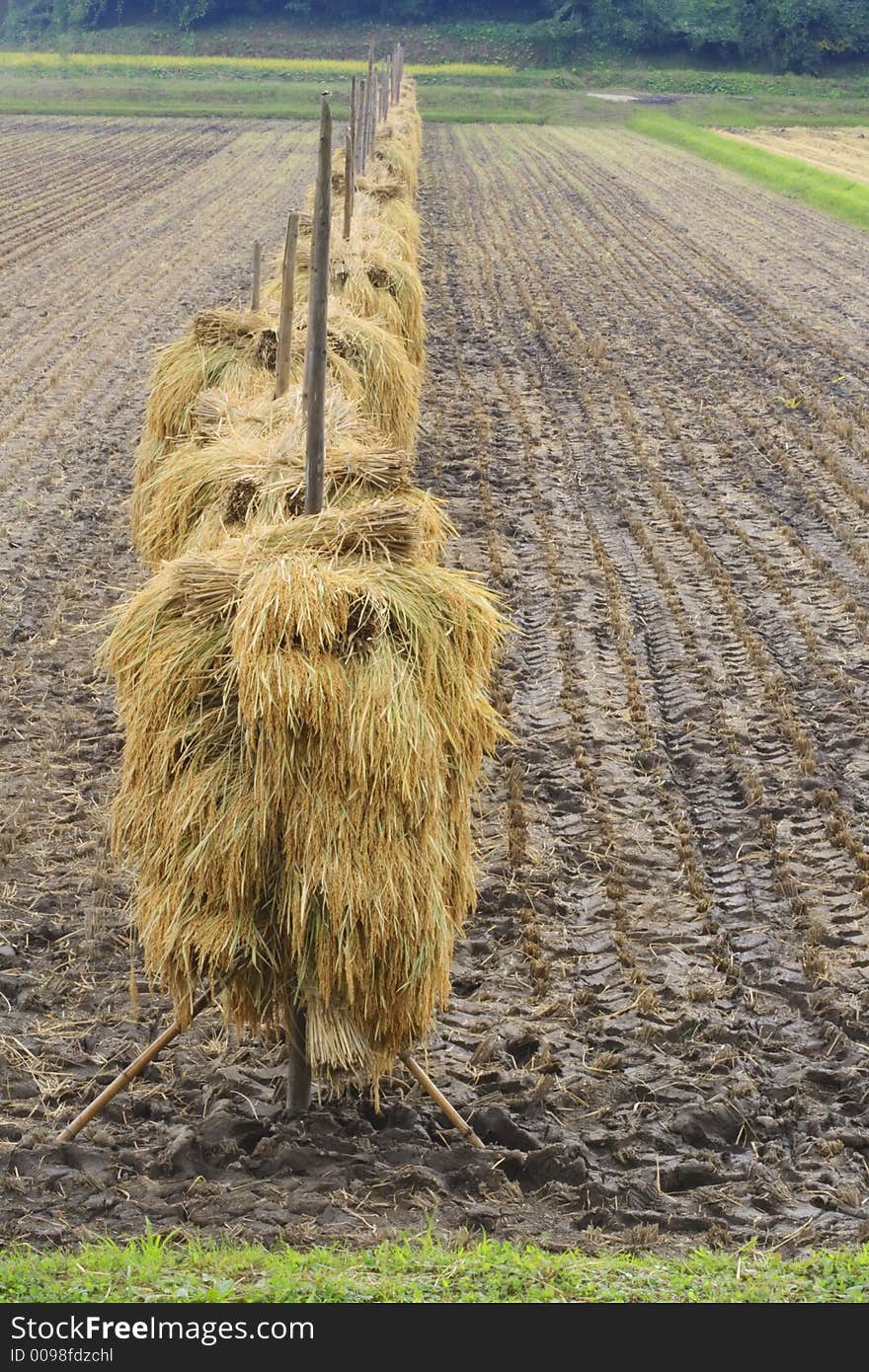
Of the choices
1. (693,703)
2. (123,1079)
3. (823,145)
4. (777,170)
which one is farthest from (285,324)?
(823,145)

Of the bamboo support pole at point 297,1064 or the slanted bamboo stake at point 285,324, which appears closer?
the bamboo support pole at point 297,1064

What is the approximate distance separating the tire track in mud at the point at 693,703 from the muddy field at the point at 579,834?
0.02 m

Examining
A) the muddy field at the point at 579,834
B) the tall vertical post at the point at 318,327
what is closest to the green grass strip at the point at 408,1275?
the muddy field at the point at 579,834

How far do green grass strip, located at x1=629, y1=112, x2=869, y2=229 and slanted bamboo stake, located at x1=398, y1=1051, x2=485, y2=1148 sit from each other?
2593cm

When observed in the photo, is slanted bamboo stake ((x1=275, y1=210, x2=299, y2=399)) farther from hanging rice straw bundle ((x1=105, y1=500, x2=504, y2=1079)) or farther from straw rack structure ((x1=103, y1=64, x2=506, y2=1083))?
hanging rice straw bundle ((x1=105, y1=500, x2=504, y2=1079))

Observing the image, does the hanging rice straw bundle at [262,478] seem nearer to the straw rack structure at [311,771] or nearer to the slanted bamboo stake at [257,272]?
the straw rack structure at [311,771]

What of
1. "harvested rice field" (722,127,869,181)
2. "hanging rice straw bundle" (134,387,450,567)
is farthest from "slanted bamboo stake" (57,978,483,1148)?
"harvested rice field" (722,127,869,181)

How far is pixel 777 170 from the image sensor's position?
1373 inches

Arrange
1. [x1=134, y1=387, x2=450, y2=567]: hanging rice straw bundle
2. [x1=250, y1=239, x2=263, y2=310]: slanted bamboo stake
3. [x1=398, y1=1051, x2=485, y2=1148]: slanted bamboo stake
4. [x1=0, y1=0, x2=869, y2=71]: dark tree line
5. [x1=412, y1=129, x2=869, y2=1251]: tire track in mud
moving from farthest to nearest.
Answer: [x1=0, y1=0, x2=869, y2=71]: dark tree line < [x1=250, y1=239, x2=263, y2=310]: slanted bamboo stake < [x1=134, y1=387, x2=450, y2=567]: hanging rice straw bundle < [x1=412, y1=129, x2=869, y2=1251]: tire track in mud < [x1=398, y1=1051, x2=485, y2=1148]: slanted bamboo stake

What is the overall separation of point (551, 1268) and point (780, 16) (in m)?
61.3

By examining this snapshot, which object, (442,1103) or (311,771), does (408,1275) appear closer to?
(442,1103)

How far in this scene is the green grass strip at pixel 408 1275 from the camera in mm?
4223

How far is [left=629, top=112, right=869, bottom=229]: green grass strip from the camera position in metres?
30.0

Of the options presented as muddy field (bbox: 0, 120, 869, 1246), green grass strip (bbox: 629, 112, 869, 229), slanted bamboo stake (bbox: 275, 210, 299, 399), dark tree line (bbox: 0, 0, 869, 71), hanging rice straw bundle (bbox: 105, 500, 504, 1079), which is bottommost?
muddy field (bbox: 0, 120, 869, 1246)
